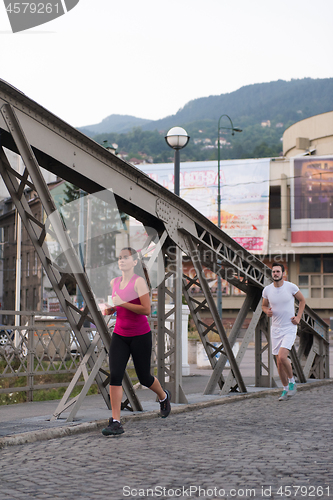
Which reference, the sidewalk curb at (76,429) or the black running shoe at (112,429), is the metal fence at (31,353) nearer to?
the sidewalk curb at (76,429)

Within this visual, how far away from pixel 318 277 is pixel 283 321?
42.5 meters

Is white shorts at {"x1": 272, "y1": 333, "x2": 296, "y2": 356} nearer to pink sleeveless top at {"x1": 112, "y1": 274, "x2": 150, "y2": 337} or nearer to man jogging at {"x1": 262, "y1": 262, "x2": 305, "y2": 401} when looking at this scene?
man jogging at {"x1": 262, "y1": 262, "x2": 305, "y2": 401}

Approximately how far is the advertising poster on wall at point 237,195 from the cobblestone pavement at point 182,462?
43.0 metres

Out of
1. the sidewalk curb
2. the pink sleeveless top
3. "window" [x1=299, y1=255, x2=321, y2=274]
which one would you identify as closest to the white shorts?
the sidewalk curb

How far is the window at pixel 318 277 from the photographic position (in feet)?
167

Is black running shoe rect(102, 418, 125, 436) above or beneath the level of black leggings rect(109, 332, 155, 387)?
beneath

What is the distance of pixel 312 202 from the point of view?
4859 cm

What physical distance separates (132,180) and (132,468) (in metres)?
4.07

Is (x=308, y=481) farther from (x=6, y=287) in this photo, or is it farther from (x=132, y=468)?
(x=6, y=287)

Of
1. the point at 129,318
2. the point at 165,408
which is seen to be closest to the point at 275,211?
the point at 165,408

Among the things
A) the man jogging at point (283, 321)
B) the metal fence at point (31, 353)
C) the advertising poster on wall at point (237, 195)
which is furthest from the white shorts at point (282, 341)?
the advertising poster on wall at point (237, 195)

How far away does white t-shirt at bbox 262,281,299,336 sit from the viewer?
388 inches

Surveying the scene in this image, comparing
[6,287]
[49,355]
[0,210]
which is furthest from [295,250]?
[49,355]

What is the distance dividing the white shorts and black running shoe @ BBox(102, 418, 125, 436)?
4139 mm
